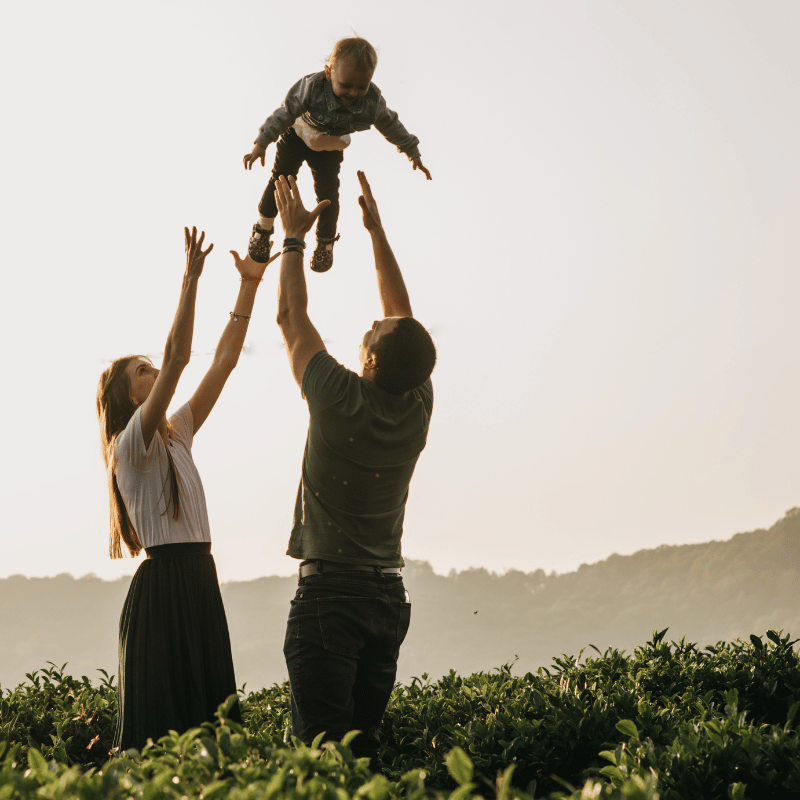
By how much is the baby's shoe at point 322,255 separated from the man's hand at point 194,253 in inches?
44.0

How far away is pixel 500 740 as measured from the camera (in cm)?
358

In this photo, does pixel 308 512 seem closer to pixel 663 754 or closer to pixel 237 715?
pixel 237 715

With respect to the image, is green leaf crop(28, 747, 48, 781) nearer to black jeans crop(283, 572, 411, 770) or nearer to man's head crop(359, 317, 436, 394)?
black jeans crop(283, 572, 411, 770)

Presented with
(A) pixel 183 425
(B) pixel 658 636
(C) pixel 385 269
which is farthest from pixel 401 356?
(B) pixel 658 636

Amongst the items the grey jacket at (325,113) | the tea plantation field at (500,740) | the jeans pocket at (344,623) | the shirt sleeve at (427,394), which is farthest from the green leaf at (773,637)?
the grey jacket at (325,113)

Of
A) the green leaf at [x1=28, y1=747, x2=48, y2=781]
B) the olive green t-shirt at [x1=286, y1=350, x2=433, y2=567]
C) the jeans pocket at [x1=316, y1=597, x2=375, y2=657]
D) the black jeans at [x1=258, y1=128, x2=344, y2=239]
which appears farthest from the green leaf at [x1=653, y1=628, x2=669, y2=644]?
the green leaf at [x1=28, y1=747, x2=48, y2=781]

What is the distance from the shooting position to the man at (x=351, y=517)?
3230mm

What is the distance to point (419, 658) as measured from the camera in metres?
54.8

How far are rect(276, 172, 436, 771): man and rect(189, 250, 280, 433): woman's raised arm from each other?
1.02 metres

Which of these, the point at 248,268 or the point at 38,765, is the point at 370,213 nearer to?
the point at 248,268

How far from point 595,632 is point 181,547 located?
60.3 metres

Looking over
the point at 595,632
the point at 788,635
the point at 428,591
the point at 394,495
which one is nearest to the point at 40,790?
the point at 394,495

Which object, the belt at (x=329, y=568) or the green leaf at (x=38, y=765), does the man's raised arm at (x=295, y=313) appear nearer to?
the belt at (x=329, y=568)

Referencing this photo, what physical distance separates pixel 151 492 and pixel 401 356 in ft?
4.79
